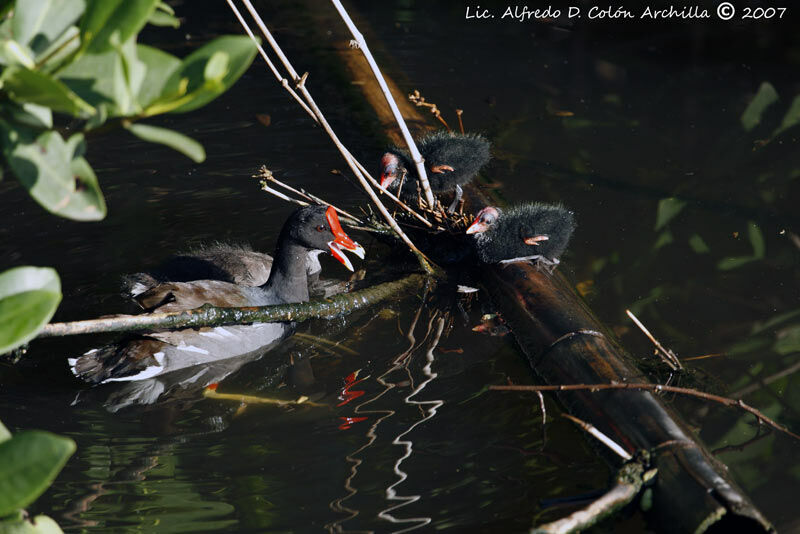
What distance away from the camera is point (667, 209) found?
502cm

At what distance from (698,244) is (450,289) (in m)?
1.45

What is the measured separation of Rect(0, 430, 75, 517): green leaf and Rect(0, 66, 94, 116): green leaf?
1.46 ft

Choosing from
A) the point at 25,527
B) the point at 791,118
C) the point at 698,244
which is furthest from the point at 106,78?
the point at 791,118

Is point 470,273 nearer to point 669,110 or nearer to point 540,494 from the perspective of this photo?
point 540,494

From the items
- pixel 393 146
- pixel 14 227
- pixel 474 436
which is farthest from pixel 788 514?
pixel 14 227

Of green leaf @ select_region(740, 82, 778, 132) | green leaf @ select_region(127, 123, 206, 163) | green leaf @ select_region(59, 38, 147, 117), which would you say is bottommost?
green leaf @ select_region(740, 82, 778, 132)

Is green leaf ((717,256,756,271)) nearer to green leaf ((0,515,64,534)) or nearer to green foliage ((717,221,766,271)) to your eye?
green foliage ((717,221,766,271))

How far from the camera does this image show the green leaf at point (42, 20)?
1.19m

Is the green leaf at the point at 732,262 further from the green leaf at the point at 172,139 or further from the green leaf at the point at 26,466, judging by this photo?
the green leaf at the point at 26,466

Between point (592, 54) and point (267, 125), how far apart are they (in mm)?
3104

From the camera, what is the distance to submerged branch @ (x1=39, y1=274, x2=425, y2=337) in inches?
120

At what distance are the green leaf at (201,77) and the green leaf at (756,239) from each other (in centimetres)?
393

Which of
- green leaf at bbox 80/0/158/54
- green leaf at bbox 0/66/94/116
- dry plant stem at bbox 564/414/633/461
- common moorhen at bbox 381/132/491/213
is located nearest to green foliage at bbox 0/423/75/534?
green leaf at bbox 0/66/94/116

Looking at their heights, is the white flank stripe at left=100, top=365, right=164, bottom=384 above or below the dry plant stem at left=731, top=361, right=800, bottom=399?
below
